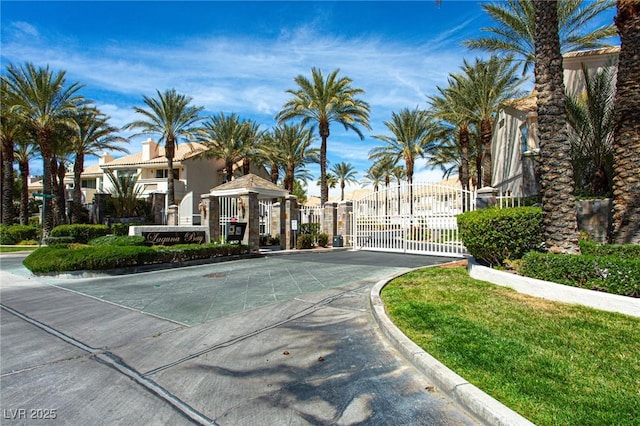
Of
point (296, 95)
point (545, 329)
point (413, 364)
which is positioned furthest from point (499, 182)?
point (413, 364)

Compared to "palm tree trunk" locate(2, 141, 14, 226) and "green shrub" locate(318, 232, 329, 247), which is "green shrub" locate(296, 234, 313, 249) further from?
"palm tree trunk" locate(2, 141, 14, 226)

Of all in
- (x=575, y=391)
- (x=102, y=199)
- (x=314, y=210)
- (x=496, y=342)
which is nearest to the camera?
(x=575, y=391)

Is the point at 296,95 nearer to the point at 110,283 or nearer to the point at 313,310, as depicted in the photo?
the point at 110,283

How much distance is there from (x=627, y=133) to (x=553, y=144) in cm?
213

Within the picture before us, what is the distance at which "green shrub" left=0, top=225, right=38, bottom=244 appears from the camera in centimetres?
2362

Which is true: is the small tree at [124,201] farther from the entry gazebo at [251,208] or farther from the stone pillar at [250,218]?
the stone pillar at [250,218]

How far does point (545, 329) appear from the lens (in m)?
4.85

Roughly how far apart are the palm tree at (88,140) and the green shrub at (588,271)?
2999 centimetres

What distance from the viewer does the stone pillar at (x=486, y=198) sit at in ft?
37.0

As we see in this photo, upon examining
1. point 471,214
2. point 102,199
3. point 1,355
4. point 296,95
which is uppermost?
point 296,95

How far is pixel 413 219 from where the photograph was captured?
15.2 m

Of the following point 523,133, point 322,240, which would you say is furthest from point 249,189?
point 523,133

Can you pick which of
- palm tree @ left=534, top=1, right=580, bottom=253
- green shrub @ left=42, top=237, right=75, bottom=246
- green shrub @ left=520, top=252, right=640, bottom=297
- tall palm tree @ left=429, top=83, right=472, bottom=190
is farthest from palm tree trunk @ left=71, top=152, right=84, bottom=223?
palm tree @ left=534, top=1, right=580, bottom=253

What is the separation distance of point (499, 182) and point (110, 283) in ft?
76.7
